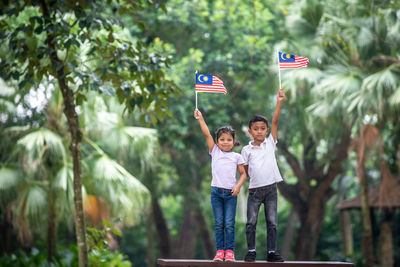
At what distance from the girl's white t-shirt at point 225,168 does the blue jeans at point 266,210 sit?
0.24 metres

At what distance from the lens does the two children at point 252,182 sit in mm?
5031

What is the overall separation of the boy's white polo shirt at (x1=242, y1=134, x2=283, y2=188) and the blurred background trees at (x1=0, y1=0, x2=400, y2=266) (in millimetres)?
2115

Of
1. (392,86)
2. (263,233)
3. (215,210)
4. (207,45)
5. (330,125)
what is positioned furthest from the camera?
(263,233)

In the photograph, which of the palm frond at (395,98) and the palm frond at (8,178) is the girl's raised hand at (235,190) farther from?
the palm frond at (8,178)

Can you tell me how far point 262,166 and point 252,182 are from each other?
17cm

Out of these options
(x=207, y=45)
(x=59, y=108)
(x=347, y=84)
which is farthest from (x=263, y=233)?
(x=59, y=108)

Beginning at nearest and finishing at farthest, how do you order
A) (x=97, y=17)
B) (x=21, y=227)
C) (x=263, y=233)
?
(x=97, y=17) → (x=21, y=227) → (x=263, y=233)

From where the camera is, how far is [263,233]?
2148 cm

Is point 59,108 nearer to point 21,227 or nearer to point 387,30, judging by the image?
point 21,227

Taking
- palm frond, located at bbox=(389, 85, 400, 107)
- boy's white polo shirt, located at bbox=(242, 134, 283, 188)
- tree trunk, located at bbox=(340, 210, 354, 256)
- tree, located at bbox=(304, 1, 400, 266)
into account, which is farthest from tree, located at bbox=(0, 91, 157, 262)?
tree trunk, located at bbox=(340, 210, 354, 256)

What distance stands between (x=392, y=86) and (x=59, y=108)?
6.51 meters

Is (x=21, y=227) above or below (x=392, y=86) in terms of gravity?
below

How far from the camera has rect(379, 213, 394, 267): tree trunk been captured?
14.9m

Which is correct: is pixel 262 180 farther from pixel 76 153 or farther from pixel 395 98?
pixel 395 98
